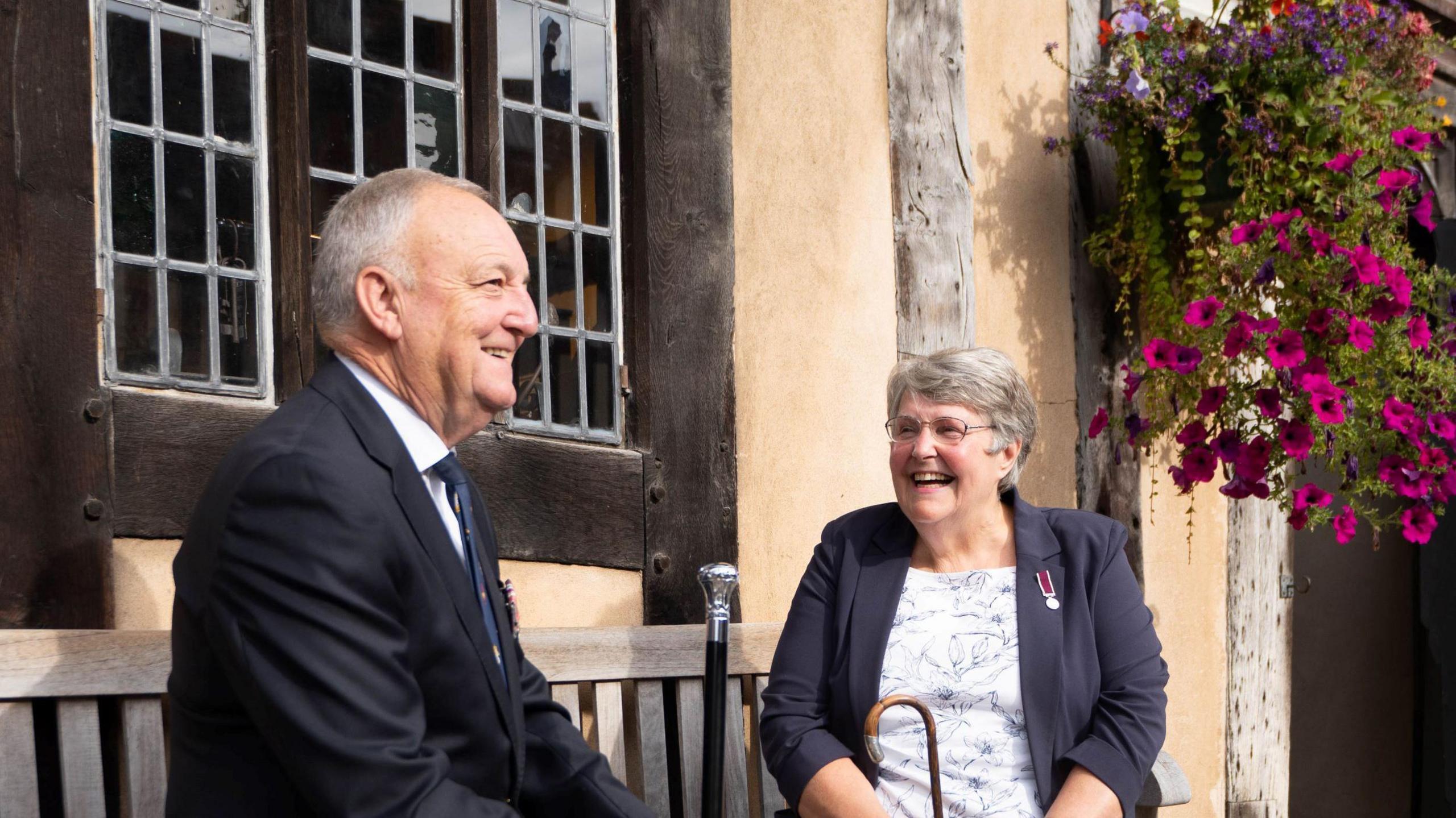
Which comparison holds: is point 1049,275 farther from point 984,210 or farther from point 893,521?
point 893,521

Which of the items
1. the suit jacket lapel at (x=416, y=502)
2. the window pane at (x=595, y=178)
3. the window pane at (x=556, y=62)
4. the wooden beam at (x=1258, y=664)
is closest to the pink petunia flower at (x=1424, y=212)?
the wooden beam at (x=1258, y=664)

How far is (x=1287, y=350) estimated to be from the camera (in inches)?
144

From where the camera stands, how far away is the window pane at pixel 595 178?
333 cm

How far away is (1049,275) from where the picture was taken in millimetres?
4297

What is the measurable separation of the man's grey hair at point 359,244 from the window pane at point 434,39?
1.06 m

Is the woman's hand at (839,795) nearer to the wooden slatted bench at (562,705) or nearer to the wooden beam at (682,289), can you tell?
the wooden slatted bench at (562,705)

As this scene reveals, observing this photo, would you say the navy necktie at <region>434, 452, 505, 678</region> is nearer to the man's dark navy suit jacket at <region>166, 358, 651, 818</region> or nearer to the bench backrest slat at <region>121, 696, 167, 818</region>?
the man's dark navy suit jacket at <region>166, 358, 651, 818</region>

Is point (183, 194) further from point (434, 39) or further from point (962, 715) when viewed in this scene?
point (962, 715)

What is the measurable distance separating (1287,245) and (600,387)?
179 cm

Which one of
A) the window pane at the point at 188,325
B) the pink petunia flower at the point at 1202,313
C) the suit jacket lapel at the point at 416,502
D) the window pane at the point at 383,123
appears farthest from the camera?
the pink petunia flower at the point at 1202,313

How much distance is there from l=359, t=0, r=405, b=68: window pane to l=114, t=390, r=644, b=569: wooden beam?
2.55 feet

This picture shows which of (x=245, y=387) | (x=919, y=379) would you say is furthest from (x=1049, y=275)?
Answer: (x=245, y=387)

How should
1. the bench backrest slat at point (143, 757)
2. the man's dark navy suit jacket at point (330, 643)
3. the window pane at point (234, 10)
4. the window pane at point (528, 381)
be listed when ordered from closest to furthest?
the man's dark navy suit jacket at point (330, 643) < the bench backrest slat at point (143, 757) < the window pane at point (234, 10) < the window pane at point (528, 381)

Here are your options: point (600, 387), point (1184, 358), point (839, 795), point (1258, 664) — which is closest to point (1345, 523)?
point (1184, 358)
